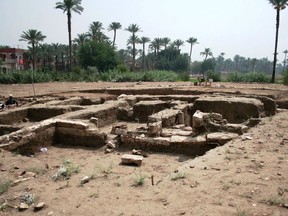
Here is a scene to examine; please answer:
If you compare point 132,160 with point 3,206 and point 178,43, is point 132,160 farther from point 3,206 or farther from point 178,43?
point 178,43

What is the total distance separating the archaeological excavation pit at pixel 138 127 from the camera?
26.2ft

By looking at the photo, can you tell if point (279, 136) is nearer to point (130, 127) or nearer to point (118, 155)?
point (118, 155)

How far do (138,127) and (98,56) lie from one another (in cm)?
3137

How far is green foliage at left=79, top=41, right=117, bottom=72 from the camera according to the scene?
3984cm

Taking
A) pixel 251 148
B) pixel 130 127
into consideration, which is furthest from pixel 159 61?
pixel 251 148

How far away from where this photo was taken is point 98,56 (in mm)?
39656

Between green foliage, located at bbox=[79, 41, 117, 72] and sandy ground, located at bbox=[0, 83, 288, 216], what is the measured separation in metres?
34.0

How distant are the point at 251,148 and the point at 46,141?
5.75m

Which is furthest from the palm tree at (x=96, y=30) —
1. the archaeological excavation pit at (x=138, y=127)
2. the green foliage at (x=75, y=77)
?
the archaeological excavation pit at (x=138, y=127)

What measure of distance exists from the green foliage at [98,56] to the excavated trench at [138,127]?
2847 cm

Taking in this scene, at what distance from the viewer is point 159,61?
67.8m

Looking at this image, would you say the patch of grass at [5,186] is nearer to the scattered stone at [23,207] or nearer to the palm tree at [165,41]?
the scattered stone at [23,207]

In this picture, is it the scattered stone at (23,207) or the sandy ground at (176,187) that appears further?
the scattered stone at (23,207)

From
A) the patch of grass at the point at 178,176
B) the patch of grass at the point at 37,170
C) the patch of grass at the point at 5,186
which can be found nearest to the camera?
the patch of grass at the point at 5,186
